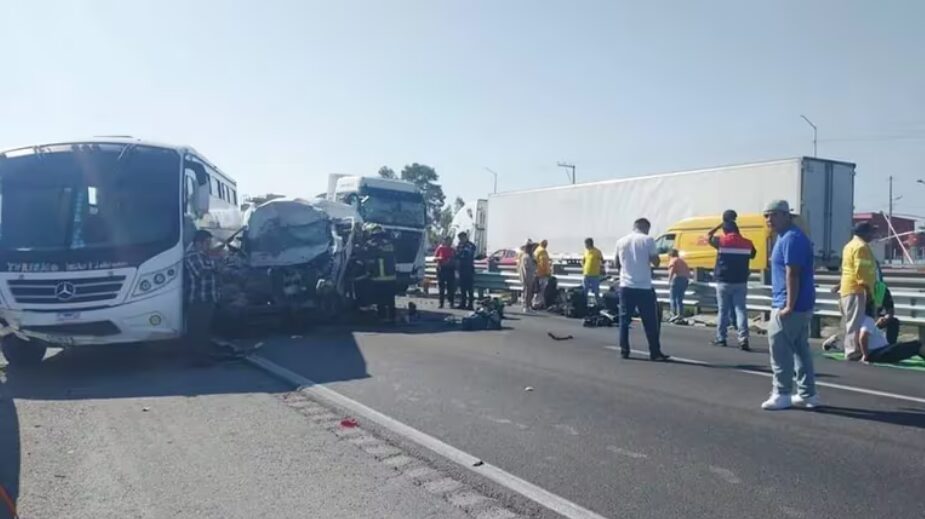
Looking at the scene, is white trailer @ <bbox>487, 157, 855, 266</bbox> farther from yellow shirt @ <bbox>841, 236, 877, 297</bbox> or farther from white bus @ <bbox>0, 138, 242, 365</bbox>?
white bus @ <bbox>0, 138, 242, 365</bbox>

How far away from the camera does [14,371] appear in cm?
957

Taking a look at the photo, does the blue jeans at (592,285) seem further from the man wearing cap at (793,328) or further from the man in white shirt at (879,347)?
the man wearing cap at (793,328)

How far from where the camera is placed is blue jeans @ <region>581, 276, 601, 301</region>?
57.6 feet

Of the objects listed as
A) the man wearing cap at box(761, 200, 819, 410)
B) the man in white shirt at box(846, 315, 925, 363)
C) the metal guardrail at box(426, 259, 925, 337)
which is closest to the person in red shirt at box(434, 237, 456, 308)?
the metal guardrail at box(426, 259, 925, 337)

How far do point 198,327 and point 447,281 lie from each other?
947 cm

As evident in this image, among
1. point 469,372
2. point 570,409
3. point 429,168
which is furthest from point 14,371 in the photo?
point 429,168

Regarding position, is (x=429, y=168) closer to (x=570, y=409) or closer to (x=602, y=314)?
(x=602, y=314)

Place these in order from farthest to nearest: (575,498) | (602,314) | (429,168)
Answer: (429,168), (602,314), (575,498)

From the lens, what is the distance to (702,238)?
21562mm

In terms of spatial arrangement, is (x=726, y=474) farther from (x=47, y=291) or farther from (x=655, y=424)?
→ (x=47, y=291)

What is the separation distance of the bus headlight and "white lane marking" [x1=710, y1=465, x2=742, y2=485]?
7.08m

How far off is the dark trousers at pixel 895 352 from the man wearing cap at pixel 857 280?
227 millimetres

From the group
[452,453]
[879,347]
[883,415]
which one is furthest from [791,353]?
[879,347]

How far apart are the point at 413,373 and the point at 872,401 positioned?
4.71 m
